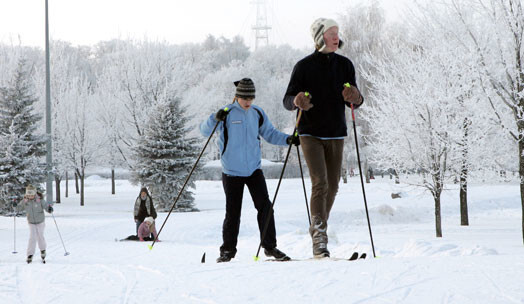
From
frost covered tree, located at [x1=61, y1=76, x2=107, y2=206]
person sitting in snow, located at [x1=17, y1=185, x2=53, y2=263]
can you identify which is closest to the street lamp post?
person sitting in snow, located at [x1=17, y1=185, x2=53, y2=263]

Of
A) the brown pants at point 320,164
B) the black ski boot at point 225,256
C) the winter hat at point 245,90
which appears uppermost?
the winter hat at point 245,90

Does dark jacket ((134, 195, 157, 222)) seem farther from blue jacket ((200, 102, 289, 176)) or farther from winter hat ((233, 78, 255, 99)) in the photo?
winter hat ((233, 78, 255, 99))

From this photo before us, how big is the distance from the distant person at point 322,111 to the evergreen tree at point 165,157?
1602 cm

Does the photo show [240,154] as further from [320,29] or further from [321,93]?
[320,29]

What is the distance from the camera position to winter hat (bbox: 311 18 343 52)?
469 centimetres

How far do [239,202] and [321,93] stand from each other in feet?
4.53

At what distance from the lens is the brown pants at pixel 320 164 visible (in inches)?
183

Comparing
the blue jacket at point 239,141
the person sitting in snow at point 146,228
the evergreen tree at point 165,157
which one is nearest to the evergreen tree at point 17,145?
the evergreen tree at point 165,157

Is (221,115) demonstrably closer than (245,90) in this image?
Yes

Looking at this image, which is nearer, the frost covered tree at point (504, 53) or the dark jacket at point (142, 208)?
the frost covered tree at point (504, 53)

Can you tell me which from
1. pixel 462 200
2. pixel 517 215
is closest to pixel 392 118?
pixel 462 200

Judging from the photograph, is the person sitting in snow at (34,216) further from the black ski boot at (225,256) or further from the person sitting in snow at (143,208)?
the black ski boot at (225,256)

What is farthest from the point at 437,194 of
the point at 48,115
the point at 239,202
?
the point at 48,115

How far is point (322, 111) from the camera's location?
4723 millimetres
